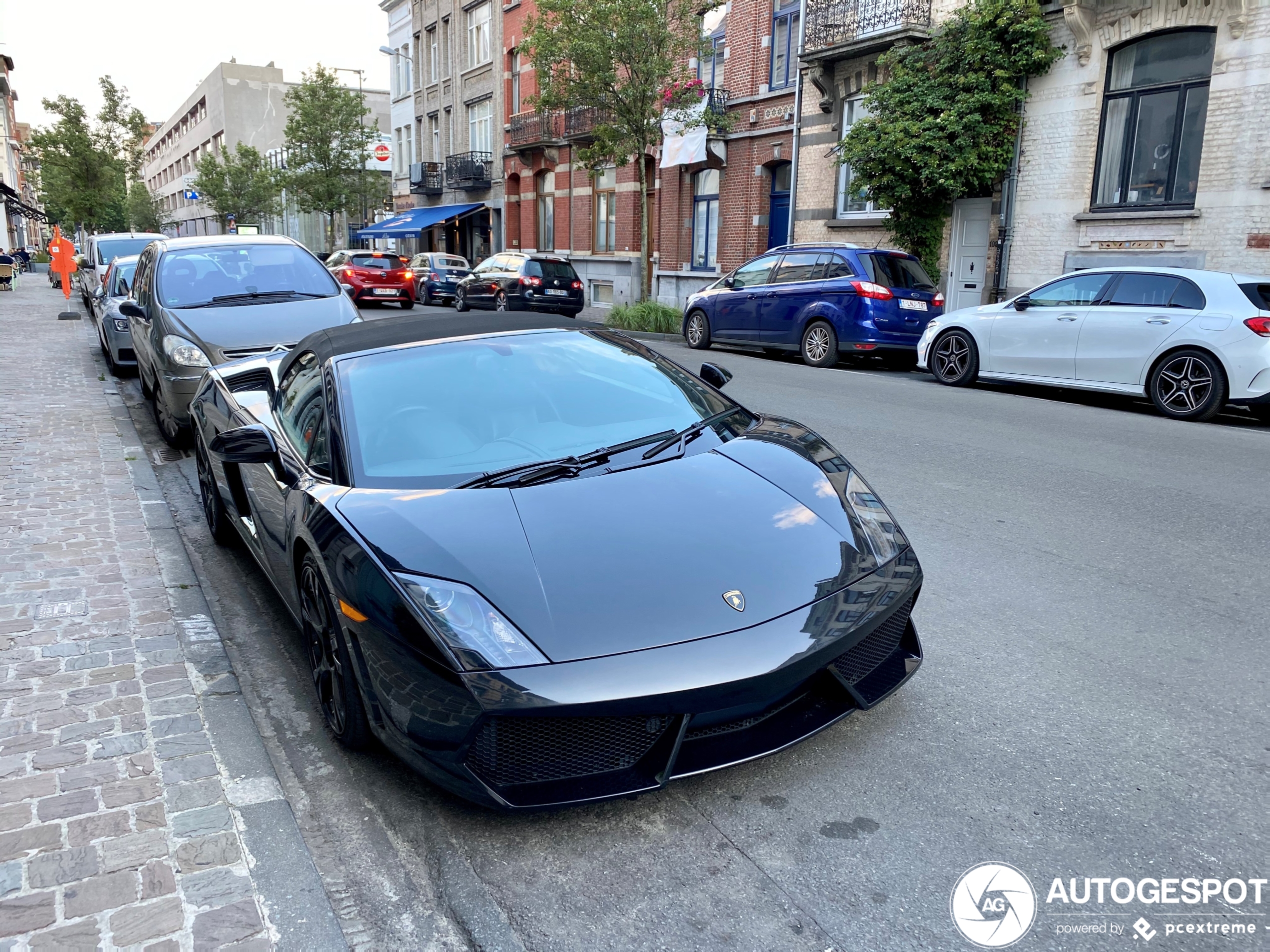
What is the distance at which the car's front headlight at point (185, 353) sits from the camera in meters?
7.84

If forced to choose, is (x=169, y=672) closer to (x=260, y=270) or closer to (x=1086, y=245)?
(x=260, y=270)

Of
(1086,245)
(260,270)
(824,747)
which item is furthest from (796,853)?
(1086,245)

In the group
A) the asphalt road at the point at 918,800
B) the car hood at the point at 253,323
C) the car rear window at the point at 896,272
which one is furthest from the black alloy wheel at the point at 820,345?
the asphalt road at the point at 918,800

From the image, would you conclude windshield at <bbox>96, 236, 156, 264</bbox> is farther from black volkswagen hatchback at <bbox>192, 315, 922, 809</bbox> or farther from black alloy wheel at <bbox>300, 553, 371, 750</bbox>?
black alloy wheel at <bbox>300, 553, 371, 750</bbox>

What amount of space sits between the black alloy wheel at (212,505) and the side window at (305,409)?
1.12 m

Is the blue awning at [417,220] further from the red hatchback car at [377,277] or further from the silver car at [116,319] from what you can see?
the silver car at [116,319]

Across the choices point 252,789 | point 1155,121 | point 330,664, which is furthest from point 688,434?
point 1155,121

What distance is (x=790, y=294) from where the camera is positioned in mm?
14883

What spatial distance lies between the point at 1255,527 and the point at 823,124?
17.5 meters

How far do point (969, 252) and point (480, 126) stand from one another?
82.4 ft

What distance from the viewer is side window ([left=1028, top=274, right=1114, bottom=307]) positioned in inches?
435

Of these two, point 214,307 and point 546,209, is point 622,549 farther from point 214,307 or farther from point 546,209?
point 546,209

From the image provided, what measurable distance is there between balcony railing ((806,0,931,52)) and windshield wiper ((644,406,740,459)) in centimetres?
1657

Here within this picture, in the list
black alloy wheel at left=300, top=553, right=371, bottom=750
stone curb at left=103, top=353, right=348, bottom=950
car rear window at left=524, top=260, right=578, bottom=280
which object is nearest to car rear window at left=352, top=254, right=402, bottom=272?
car rear window at left=524, top=260, right=578, bottom=280
